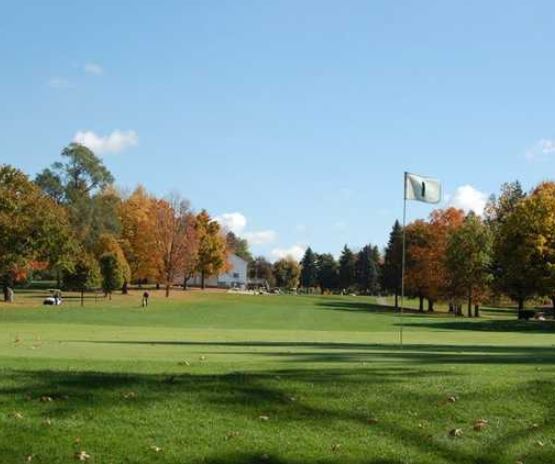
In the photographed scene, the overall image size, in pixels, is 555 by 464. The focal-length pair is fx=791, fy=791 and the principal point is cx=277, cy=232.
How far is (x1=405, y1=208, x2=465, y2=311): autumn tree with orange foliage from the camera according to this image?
3735 inches

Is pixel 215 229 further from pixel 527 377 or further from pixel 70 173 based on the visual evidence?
pixel 527 377

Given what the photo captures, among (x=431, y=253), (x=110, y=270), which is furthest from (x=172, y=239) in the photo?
(x=431, y=253)

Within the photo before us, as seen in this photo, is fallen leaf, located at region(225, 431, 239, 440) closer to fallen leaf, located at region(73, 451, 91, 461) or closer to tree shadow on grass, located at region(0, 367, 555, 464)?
tree shadow on grass, located at region(0, 367, 555, 464)

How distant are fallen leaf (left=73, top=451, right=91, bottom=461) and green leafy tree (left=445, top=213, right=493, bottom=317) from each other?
8005 cm

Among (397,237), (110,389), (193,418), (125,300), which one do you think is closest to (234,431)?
(193,418)

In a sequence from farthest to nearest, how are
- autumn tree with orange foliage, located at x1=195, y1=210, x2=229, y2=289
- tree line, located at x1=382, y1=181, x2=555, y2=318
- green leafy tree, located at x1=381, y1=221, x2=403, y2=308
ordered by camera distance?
autumn tree with orange foliage, located at x1=195, y1=210, x2=229, y2=289
green leafy tree, located at x1=381, y1=221, x2=403, y2=308
tree line, located at x1=382, y1=181, x2=555, y2=318

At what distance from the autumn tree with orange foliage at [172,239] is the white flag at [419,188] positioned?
277ft

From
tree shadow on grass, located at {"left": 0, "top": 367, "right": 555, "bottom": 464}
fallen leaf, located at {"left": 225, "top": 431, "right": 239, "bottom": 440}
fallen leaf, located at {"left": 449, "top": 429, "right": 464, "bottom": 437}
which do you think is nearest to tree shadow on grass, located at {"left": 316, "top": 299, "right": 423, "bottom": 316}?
tree shadow on grass, located at {"left": 0, "top": 367, "right": 555, "bottom": 464}

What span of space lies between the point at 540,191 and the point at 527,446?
65.5 m

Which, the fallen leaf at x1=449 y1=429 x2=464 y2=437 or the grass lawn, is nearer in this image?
the grass lawn

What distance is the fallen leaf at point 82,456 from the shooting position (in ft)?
29.2

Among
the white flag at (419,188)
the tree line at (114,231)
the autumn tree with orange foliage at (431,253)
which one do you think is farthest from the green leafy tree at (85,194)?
the white flag at (419,188)

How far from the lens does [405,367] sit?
15.2m

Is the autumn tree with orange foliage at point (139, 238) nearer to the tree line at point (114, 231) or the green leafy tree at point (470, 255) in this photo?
the tree line at point (114, 231)
